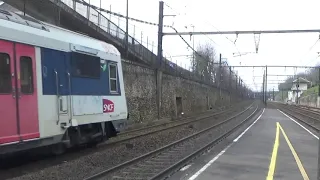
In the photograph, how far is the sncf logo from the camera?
12.8 meters

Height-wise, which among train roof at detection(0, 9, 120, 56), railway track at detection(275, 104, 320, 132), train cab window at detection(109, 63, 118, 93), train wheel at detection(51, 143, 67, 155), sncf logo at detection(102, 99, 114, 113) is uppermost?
train roof at detection(0, 9, 120, 56)

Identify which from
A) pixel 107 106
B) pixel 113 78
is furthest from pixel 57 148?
pixel 113 78

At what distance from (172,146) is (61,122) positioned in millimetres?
6006

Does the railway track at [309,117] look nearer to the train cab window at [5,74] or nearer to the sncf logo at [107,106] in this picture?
the sncf logo at [107,106]

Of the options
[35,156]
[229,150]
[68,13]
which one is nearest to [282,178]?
[229,150]

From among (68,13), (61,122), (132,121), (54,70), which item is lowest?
(132,121)

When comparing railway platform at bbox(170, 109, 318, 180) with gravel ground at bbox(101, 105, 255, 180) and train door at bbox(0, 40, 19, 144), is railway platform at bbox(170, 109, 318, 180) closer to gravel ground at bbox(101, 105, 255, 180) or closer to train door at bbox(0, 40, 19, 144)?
gravel ground at bbox(101, 105, 255, 180)

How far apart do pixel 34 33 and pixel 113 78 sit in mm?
4458

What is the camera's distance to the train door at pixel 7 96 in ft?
27.1

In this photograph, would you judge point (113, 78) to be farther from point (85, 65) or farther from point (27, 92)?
point (27, 92)

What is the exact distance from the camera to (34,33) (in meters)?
9.53

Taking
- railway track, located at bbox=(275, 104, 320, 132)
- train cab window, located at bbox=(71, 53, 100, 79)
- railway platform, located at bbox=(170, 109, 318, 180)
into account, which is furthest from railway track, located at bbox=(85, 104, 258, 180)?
railway track, located at bbox=(275, 104, 320, 132)

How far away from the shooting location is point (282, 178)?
31.7 feet

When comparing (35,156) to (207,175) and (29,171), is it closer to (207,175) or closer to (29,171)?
(29,171)
